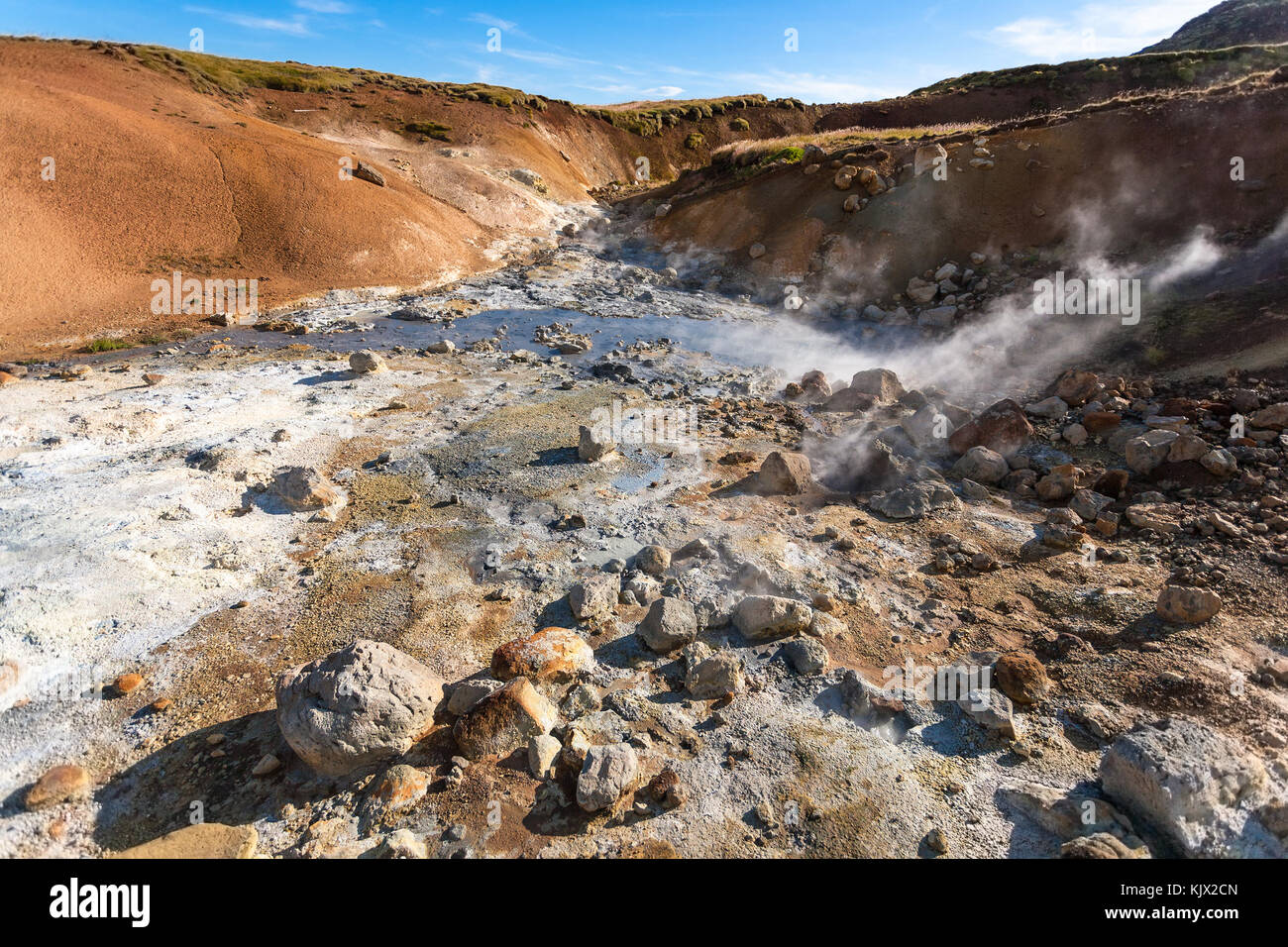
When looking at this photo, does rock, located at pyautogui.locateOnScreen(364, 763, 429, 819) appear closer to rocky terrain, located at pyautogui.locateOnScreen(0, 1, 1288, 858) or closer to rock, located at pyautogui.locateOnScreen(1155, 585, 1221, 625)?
rocky terrain, located at pyautogui.locateOnScreen(0, 1, 1288, 858)

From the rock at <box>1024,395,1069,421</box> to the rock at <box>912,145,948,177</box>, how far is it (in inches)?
418

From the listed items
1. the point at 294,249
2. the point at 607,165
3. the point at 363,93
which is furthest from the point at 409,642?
the point at 607,165

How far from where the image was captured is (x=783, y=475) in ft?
23.4

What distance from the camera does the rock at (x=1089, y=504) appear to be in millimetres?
6535

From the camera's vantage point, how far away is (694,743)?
13.4ft

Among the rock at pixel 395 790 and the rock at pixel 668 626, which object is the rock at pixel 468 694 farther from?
the rock at pixel 668 626

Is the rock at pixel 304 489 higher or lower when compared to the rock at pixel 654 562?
higher

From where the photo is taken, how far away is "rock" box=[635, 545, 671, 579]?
5.71m

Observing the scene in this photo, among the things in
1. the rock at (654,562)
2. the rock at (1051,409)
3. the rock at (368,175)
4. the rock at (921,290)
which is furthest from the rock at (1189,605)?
the rock at (368,175)

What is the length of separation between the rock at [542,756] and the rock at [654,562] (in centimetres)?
205

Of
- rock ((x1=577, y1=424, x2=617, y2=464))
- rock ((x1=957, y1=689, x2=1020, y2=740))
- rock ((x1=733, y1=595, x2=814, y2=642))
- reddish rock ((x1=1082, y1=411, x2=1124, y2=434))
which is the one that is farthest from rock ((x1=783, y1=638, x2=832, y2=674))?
reddish rock ((x1=1082, y1=411, x2=1124, y2=434))

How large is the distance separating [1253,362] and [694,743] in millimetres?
9454

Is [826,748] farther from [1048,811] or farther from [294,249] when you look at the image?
[294,249]

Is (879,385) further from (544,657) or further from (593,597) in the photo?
(544,657)
